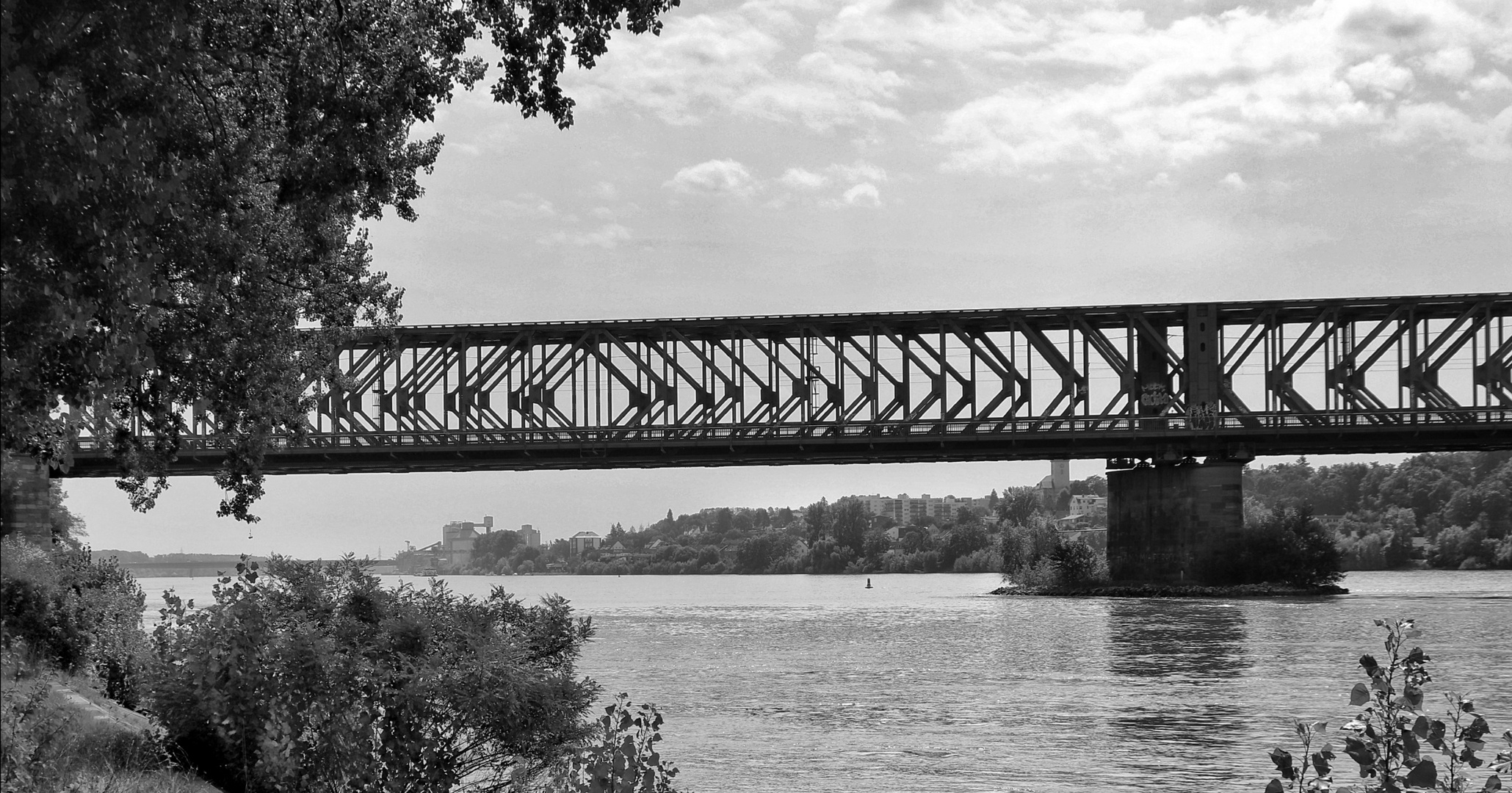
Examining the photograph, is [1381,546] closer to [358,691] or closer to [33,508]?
[33,508]

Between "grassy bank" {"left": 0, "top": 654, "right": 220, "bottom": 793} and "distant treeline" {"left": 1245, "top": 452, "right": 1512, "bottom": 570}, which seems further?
"distant treeline" {"left": 1245, "top": 452, "right": 1512, "bottom": 570}

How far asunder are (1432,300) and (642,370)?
151ft

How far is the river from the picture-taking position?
889 inches

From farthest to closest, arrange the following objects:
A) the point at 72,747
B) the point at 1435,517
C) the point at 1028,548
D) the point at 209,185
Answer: the point at 1435,517
the point at 1028,548
the point at 209,185
the point at 72,747

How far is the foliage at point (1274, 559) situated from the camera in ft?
289

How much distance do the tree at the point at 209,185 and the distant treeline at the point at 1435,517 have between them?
328ft

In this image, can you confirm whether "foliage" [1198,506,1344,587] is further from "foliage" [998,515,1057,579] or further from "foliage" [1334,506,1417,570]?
"foliage" [1334,506,1417,570]

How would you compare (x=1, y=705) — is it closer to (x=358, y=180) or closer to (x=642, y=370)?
(x=358, y=180)

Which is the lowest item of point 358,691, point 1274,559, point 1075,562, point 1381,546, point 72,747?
point 1075,562

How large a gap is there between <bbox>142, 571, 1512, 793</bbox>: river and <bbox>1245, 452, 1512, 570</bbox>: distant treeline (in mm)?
59515

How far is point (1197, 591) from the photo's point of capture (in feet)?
284

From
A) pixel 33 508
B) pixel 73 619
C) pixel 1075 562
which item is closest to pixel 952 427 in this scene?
pixel 1075 562

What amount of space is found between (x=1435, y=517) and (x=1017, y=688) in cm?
14452

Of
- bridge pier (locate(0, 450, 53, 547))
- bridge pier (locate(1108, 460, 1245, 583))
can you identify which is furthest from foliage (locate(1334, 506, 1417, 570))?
bridge pier (locate(0, 450, 53, 547))
